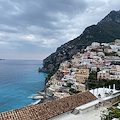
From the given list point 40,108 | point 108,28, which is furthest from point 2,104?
point 108,28

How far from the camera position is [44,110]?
6.81 meters

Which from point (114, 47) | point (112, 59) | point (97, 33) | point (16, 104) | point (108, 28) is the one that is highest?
point (108, 28)

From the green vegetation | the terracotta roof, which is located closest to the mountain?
the green vegetation

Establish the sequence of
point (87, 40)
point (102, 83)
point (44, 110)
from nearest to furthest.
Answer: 1. point (44, 110)
2. point (102, 83)
3. point (87, 40)

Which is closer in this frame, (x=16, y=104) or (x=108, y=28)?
(x=16, y=104)

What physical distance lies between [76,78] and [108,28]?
82394 millimetres

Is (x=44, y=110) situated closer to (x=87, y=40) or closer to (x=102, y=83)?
(x=102, y=83)

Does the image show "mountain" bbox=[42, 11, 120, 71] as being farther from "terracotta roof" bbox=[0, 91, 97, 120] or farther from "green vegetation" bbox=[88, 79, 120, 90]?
"terracotta roof" bbox=[0, 91, 97, 120]

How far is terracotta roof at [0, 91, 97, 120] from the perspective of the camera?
606cm


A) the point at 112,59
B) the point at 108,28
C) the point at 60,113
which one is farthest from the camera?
the point at 108,28

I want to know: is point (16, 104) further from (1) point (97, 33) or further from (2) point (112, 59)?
(1) point (97, 33)

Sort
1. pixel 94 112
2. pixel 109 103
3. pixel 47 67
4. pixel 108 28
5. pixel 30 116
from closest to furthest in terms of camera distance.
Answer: pixel 30 116, pixel 94 112, pixel 109 103, pixel 47 67, pixel 108 28

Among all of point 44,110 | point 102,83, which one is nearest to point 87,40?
point 102,83

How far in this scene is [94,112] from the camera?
288 inches
